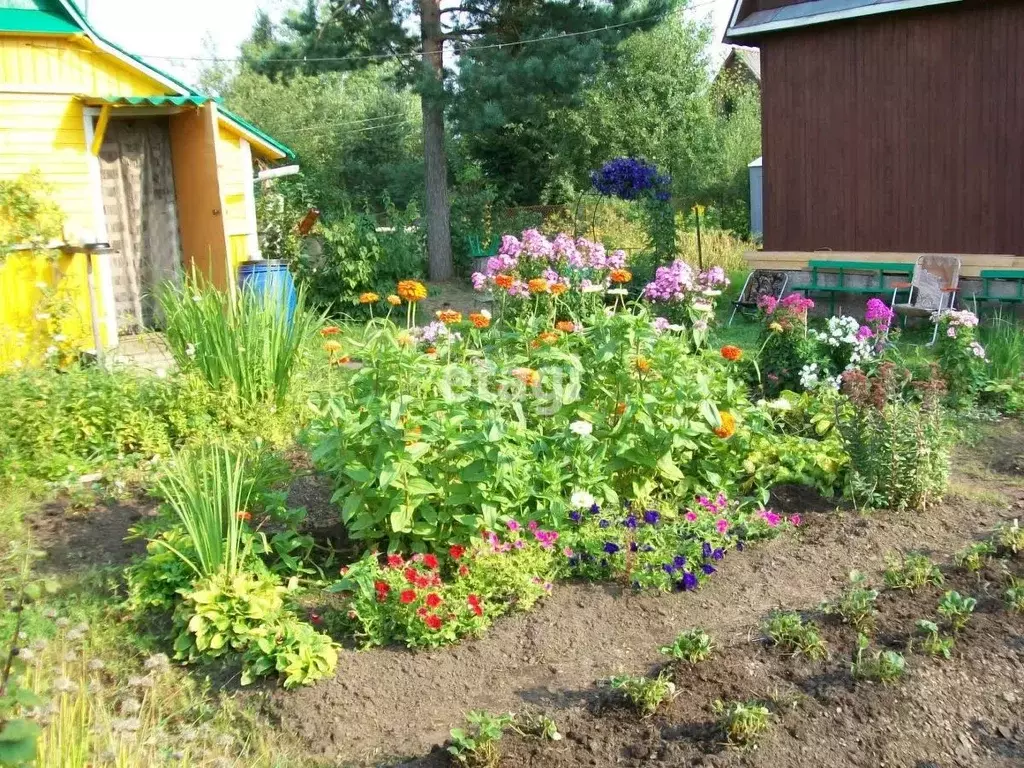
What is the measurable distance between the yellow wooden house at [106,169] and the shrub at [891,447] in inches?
185

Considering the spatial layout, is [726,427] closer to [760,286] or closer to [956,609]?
[956,609]

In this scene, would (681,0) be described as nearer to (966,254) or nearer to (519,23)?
(519,23)

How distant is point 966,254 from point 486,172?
13.8 m

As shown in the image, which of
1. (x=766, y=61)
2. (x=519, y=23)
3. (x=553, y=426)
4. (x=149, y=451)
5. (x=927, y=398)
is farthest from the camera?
(x=519, y=23)

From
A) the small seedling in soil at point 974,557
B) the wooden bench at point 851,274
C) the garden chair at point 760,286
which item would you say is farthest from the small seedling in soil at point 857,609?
the garden chair at point 760,286

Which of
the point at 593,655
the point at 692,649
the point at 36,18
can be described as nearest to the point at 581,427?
the point at 593,655

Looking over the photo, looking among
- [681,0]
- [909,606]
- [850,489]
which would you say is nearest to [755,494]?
[850,489]

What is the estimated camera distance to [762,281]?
11.6 m

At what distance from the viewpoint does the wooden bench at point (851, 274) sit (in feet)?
34.2

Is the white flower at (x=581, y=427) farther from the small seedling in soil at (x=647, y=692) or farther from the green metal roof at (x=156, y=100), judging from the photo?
the green metal roof at (x=156, y=100)

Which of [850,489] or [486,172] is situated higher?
[486,172]

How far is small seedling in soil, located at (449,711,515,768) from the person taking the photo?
2752mm

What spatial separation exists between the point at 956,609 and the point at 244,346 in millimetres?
4102

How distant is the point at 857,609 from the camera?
3.45 meters
